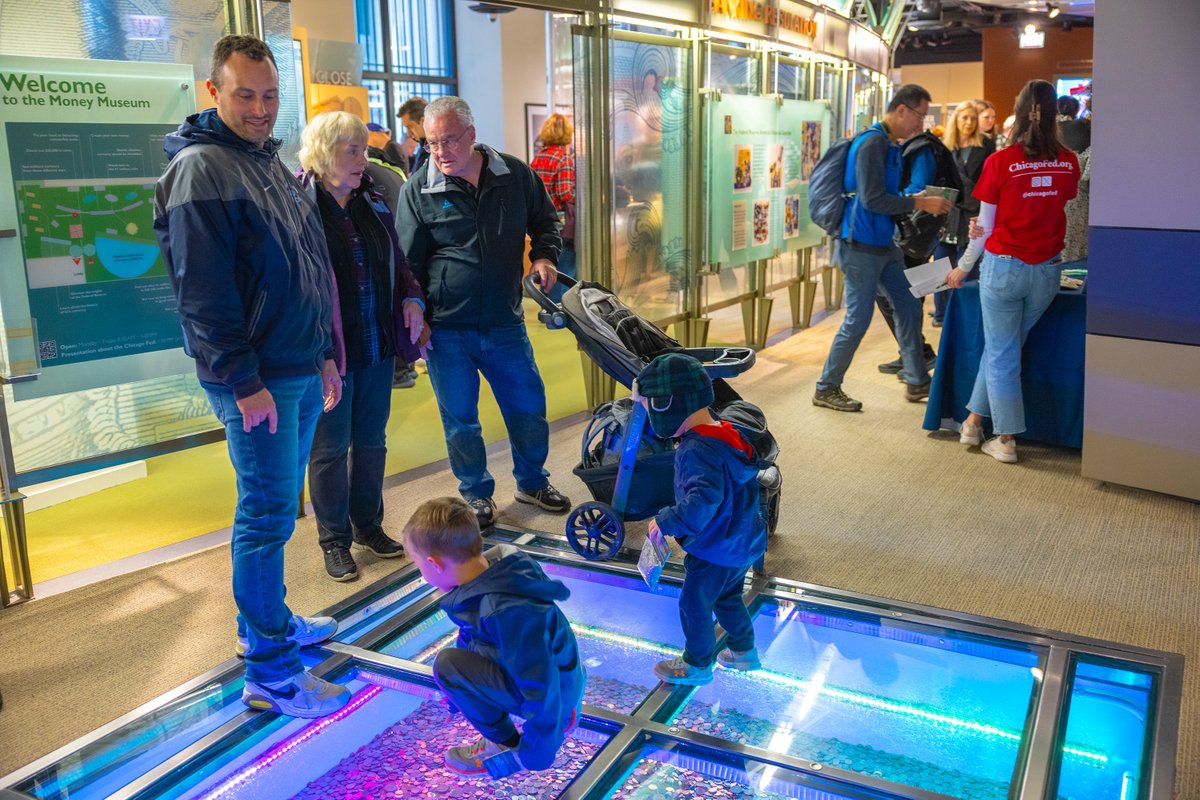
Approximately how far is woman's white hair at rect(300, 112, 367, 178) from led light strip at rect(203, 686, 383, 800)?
5.32 feet

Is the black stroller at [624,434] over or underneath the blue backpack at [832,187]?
underneath

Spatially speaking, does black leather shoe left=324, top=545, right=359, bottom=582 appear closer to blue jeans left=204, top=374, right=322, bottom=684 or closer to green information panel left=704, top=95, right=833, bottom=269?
blue jeans left=204, top=374, right=322, bottom=684

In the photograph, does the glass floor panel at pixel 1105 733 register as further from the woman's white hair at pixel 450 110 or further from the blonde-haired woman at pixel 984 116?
the blonde-haired woman at pixel 984 116

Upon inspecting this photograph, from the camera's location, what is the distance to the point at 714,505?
2498 millimetres

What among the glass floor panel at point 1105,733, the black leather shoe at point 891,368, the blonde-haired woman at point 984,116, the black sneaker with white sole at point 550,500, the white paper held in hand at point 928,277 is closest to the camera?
the glass floor panel at point 1105,733

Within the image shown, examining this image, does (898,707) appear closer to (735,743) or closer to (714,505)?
(735,743)

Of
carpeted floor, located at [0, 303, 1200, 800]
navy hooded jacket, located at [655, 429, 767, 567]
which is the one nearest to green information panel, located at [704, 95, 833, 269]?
carpeted floor, located at [0, 303, 1200, 800]

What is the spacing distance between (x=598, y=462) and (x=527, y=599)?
1.85 metres

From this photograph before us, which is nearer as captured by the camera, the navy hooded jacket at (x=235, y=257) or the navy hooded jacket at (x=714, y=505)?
the navy hooded jacket at (x=235, y=257)

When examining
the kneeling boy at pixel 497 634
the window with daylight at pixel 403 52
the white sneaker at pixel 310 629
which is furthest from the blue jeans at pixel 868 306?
the window with daylight at pixel 403 52

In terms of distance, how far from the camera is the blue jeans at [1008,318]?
4797mm

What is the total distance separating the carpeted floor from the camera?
10.1ft

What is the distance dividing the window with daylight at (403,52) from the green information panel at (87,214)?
405 inches

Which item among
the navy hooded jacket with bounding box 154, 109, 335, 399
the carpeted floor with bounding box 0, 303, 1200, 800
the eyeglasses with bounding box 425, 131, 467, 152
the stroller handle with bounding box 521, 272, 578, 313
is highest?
the eyeglasses with bounding box 425, 131, 467, 152
